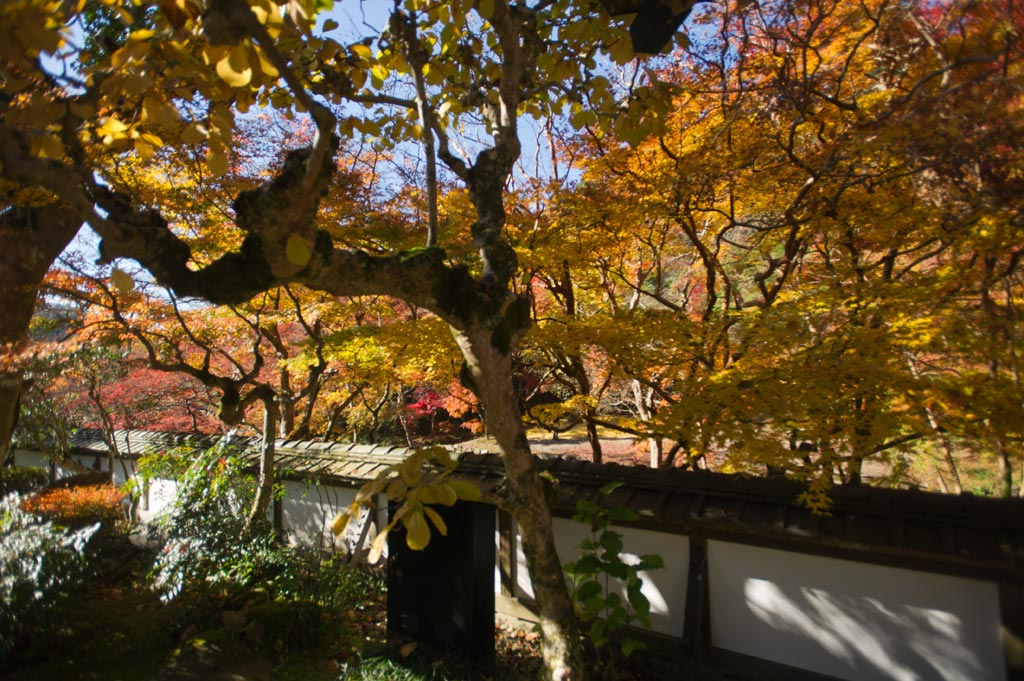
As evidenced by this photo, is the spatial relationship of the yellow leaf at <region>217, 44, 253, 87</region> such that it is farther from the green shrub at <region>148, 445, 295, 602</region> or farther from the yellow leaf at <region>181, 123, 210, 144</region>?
the green shrub at <region>148, 445, 295, 602</region>

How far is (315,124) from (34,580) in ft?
16.8

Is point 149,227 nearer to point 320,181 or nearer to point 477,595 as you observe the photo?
point 320,181

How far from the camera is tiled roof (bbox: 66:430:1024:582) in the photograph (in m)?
3.52

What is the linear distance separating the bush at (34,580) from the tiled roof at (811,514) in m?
3.98

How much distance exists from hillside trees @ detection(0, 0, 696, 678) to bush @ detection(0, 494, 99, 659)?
4.08 meters

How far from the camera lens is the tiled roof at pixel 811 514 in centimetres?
352

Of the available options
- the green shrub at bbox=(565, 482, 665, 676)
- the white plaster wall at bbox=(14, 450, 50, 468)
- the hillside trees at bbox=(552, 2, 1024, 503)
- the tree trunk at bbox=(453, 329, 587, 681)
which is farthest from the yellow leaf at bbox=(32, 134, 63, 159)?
the white plaster wall at bbox=(14, 450, 50, 468)

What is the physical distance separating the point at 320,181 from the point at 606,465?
3.97 metres

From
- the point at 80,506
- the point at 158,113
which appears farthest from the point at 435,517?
the point at 80,506

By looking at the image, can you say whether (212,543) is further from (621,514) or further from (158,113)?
(158,113)

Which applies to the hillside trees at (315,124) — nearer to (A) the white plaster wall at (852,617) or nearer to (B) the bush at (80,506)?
(A) the white plaster wall at (852,617)

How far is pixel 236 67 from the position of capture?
1.52 m

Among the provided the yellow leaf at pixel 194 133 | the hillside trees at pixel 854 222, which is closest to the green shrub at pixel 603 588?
the hillside trees at pixel 854 222

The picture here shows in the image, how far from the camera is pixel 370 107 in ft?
13.1
